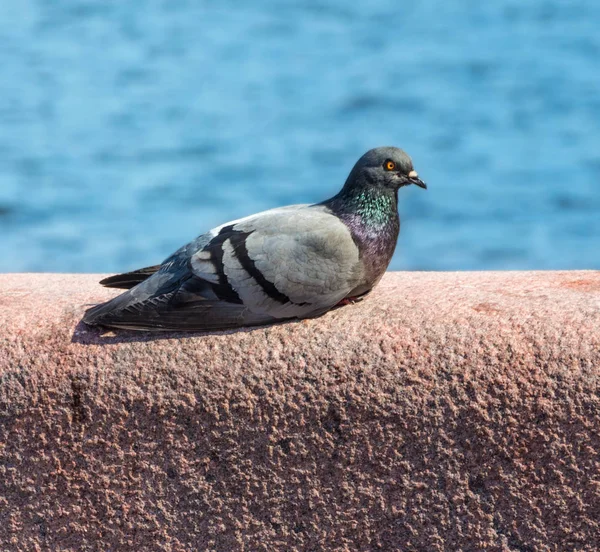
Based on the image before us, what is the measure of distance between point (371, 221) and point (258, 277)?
0.56m

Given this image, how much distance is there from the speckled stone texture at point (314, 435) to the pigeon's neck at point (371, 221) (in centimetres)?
28

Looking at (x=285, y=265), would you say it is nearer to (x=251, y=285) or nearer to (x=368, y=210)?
(x=251, y=285)

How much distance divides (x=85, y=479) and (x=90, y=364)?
0.45 meters

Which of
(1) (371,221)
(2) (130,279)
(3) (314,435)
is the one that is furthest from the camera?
(2) (130,279)

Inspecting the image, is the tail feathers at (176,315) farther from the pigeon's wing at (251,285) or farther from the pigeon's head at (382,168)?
the pigeon's head at (382,168)

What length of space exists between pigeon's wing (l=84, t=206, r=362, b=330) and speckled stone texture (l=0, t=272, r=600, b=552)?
0.26 feet

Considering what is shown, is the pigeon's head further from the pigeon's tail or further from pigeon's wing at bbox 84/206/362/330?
the pigeon's tail

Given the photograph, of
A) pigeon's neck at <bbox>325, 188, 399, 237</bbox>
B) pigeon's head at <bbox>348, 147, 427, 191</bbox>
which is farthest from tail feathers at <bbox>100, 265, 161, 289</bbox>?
pigeon's head at <bbox>348, 147, 427, 191</bbox>

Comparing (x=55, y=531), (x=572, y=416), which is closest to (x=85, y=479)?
(x=55, y=531)

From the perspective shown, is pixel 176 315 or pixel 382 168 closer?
pixel 176 315

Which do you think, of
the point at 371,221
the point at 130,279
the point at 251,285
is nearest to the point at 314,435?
the point at 251,285

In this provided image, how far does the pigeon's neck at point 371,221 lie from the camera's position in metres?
3.81

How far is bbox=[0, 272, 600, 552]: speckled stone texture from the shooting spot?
351cm

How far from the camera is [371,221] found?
151 inches
